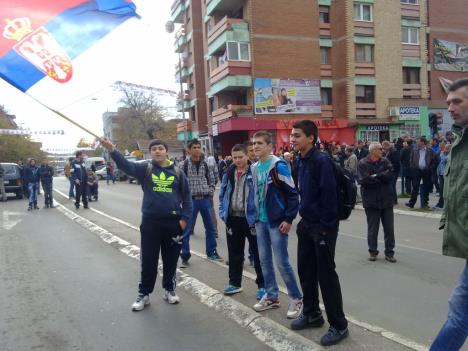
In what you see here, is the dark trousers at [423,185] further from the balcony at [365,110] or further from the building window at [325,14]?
the building window at [325,14]

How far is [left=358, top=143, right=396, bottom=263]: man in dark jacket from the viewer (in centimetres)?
692

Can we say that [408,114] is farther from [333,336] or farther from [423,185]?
[333,336]

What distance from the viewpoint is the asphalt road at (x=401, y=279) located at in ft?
14.6

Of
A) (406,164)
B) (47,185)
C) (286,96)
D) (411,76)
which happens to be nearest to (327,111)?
(286,96)

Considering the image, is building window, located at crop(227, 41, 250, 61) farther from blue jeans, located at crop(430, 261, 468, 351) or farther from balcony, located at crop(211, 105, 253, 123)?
blue jeans, located at crop(430, 261, 468, 351)

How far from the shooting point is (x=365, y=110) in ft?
114

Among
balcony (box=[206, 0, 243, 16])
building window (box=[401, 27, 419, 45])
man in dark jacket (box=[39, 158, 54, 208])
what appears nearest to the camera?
man in dark jacket (box=[39, 158, 54, 208])

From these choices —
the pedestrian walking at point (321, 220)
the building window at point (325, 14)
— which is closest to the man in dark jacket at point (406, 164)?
the pedestrian walking at point (321, 220)

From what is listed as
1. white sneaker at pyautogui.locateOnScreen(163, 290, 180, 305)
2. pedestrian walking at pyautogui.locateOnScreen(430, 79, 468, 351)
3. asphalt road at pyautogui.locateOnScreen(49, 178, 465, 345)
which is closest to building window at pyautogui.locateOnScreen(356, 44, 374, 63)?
asphalt road at pyautogui.locateOnScreen(49, 178, 465, 345)

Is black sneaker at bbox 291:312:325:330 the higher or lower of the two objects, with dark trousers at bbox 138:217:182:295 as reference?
lower

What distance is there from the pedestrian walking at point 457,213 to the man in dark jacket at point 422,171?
33.3 feet

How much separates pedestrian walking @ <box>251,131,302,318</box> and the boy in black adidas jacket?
1.00 metres

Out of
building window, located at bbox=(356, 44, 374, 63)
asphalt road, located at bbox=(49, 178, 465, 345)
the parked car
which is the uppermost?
building window, located at bbox=(356, 44, 374, 63)

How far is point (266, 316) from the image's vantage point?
4500 mm
